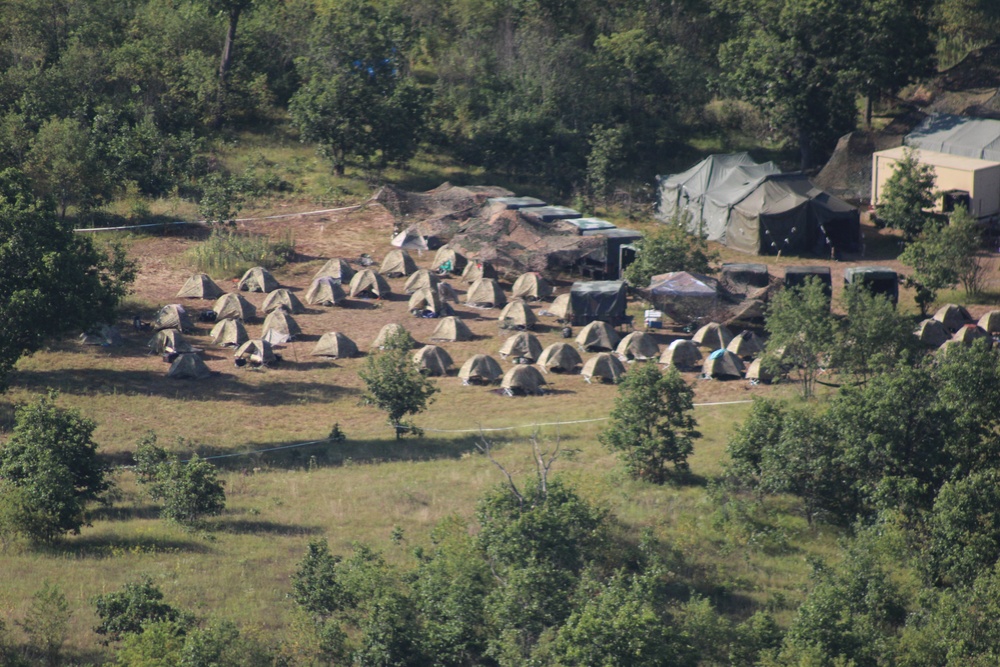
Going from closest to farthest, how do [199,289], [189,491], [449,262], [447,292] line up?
[189,491] → [199,289] → [447,292] → [449,262]

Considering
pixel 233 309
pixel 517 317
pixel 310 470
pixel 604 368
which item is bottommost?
pixel 310 470

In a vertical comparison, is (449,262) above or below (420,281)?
above

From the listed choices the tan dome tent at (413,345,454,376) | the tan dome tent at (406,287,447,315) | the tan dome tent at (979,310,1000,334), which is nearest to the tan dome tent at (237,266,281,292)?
the tan dome tent at (406,287,447,315)

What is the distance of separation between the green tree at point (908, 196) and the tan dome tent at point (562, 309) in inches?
563

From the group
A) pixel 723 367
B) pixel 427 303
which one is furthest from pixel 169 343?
pixel 723 367

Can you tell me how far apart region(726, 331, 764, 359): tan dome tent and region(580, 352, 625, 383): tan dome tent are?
3.54m

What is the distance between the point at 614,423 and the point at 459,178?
27.7 metres

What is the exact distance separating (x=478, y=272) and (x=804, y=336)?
46.7ft

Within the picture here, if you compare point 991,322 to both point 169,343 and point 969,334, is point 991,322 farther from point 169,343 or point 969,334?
point 169,343

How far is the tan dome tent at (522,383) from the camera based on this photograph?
113 feet

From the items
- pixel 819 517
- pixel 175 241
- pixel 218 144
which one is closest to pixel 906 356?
pixel 819 517

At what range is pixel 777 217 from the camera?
45781mm

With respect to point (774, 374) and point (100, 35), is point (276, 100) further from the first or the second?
point (774, 374)

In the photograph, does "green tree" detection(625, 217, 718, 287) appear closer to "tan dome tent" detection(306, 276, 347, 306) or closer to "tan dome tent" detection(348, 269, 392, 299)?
"tan dome tent" detection(348, 269, 392, 299)
